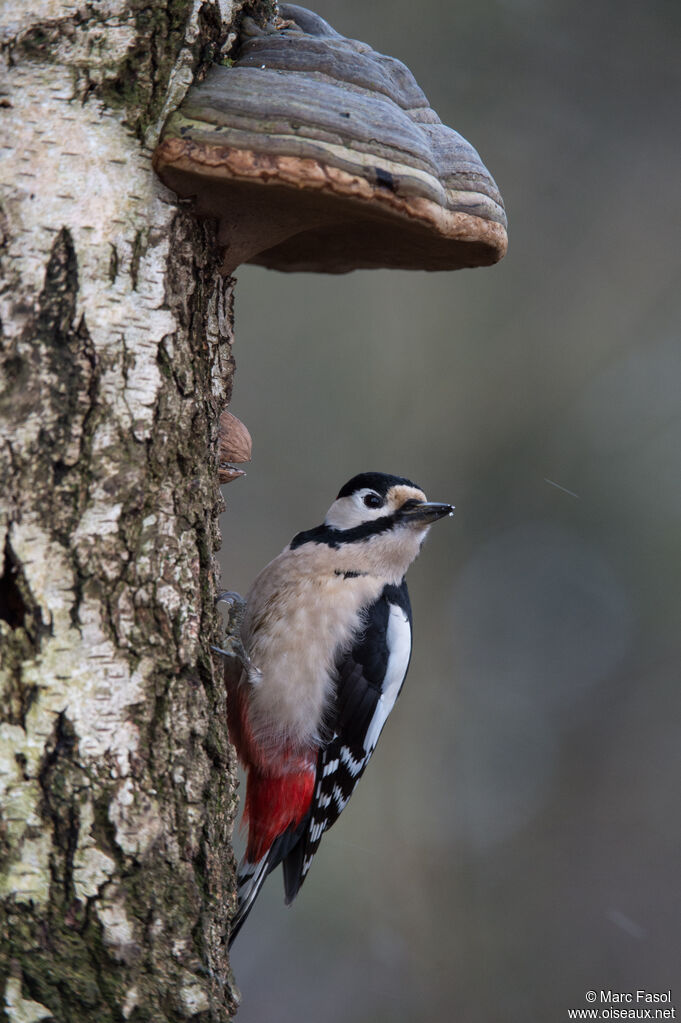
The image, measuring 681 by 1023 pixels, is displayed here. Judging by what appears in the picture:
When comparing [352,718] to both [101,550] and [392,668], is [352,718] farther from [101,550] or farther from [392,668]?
[101,550]

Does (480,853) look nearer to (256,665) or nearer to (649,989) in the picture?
(649,989)

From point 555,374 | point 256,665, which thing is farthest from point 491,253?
point 555,374

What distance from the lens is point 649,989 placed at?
507 cm

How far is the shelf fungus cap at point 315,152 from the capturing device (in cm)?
178

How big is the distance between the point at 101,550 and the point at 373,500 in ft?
4.69

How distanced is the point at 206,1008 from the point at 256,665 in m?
1.07

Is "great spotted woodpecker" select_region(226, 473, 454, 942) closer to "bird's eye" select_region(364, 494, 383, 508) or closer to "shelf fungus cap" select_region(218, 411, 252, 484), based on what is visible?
"bird's eye" select_region(364, 494, 383, 508)

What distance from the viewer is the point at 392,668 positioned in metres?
2.97

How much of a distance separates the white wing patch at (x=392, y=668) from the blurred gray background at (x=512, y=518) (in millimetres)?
2451

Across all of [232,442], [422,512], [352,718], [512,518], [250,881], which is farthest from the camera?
[512,518]

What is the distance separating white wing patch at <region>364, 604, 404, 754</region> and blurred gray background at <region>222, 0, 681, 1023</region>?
8.04ft

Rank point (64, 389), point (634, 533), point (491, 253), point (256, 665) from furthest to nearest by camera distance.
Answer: point (634, 533), point (256, 665), point (491, 253), point (64, 389)

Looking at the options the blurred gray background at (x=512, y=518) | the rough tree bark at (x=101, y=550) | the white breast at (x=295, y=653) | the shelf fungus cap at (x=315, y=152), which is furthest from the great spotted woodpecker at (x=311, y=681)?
the blurred gray background at (x=512, y=518)

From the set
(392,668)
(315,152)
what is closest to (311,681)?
(392,668)
